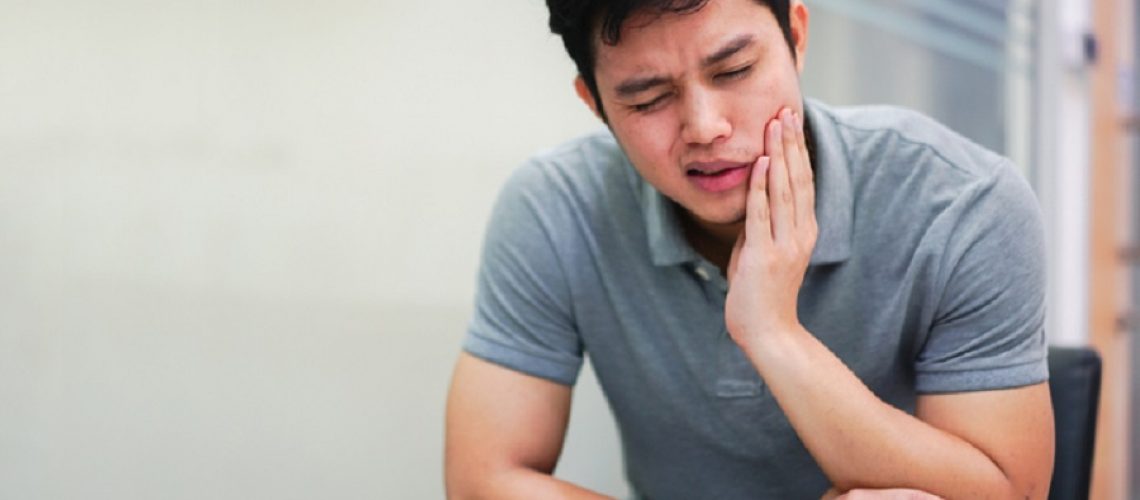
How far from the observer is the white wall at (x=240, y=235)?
3.87 feet

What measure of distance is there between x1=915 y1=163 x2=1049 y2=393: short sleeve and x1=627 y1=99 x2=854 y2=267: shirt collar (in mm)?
112

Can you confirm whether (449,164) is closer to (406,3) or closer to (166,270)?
(406,3)

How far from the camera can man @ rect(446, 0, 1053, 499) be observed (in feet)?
3.78

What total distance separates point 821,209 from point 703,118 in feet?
0.69

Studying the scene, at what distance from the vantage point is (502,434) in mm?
1285

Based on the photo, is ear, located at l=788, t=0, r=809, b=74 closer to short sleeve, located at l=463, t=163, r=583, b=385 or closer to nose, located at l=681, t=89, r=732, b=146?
nose, located at l=681, t=89, r=732, b=146

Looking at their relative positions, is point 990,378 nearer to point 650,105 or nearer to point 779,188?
point 779,188

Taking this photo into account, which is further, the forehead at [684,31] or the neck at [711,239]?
the neck at [711,239]

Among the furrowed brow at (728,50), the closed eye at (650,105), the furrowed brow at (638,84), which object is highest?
the furrowed brow at (728,50)

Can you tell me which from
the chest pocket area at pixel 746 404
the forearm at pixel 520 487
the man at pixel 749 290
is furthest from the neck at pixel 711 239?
the forearm at pixel 520 487

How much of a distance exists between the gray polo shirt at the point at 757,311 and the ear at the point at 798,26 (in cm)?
10

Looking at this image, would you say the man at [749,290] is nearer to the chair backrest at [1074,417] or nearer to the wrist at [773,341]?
the wrist at [773,341]

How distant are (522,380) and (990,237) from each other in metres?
0.53

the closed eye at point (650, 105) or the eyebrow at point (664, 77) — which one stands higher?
the eyebrow at point (664, 77)
